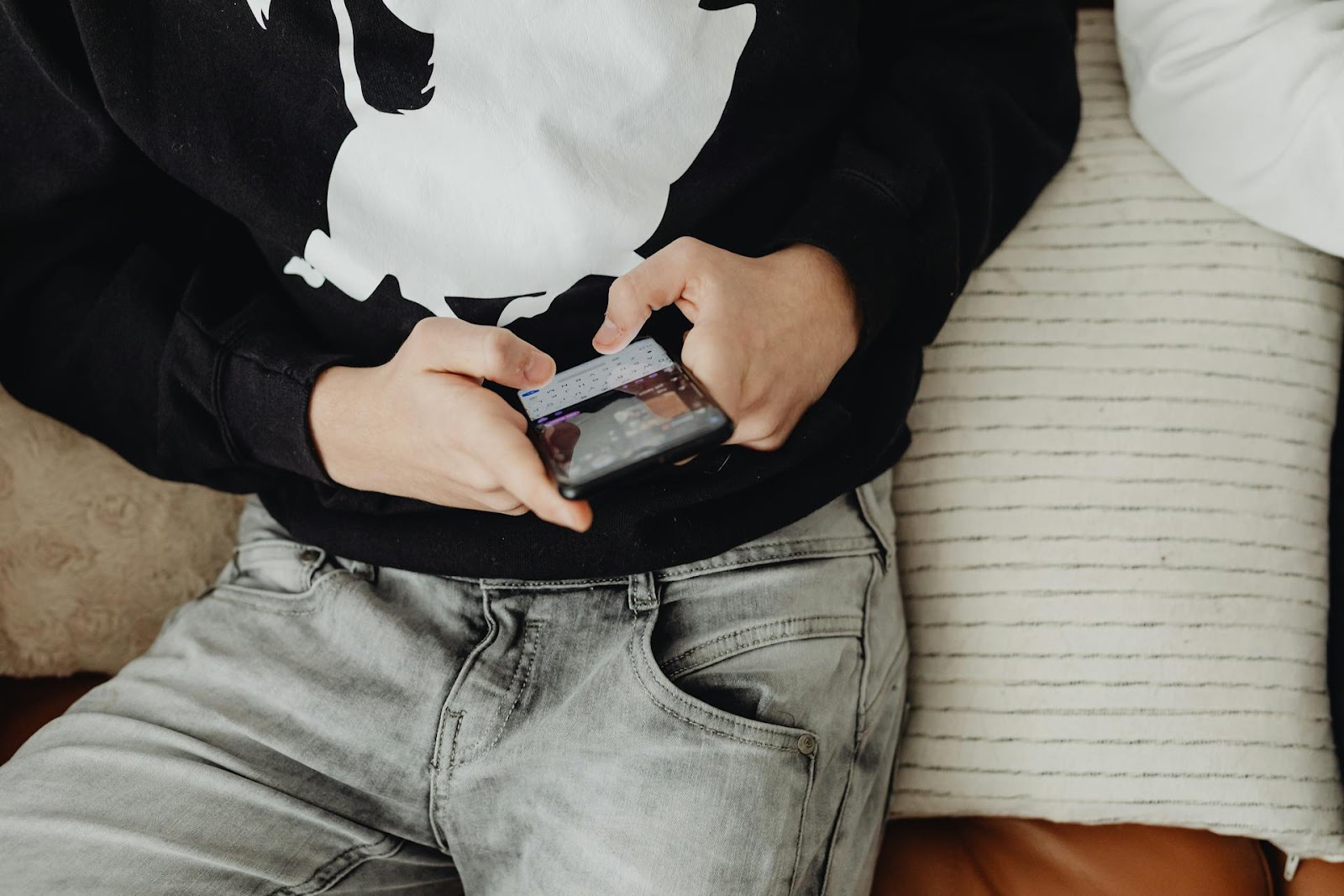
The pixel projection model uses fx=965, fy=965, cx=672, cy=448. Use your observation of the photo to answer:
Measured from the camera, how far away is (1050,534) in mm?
739

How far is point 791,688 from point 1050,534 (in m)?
0.26

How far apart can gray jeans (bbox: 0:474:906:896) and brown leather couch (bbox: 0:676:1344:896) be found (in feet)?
0.30

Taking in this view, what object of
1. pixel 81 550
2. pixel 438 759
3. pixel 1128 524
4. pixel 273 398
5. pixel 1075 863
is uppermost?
pixel 273 398

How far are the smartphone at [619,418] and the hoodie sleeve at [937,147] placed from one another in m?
0.16

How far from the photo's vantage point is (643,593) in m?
0.65

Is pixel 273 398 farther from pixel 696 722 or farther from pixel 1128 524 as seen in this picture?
pixel 1128 524

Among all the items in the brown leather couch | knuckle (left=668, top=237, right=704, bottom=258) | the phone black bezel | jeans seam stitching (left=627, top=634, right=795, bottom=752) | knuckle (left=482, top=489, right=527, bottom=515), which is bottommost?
the brown leather couch

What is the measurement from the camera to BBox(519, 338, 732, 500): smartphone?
18.9 inches

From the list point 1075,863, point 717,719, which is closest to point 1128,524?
point 1075,863

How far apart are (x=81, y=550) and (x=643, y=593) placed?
0.47m

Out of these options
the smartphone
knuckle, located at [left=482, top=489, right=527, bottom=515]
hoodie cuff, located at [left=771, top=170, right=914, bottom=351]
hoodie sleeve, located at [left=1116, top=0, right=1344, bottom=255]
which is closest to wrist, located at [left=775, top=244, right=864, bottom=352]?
hoodie cuff, located at [left=771, top=170, right=914, bottom=351]

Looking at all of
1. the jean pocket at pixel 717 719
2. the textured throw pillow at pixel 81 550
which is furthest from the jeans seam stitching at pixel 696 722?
the textured throw pillow at pixel 81 550

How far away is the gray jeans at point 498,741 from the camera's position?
0.59 m

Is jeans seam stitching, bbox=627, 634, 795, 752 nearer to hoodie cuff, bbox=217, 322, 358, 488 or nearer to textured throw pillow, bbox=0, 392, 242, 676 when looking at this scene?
hoodie cuff, bbox=217, 322, 358, 488
